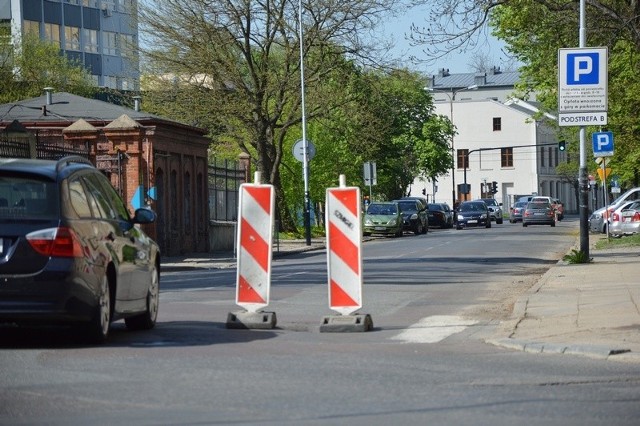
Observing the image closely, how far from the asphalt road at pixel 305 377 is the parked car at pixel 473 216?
59.5 metres

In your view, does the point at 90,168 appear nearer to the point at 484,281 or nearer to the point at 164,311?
the point at 164,311

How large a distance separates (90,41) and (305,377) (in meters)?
89.2

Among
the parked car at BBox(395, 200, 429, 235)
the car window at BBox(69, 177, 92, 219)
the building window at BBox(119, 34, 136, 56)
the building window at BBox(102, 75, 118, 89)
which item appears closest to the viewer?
the car window at BBox(69, 177, 92, 219)

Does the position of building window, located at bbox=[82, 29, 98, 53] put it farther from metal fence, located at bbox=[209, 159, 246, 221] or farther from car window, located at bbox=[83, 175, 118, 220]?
car window, located at bbox=[83, 175, 118, 220]

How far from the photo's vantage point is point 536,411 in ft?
27.2

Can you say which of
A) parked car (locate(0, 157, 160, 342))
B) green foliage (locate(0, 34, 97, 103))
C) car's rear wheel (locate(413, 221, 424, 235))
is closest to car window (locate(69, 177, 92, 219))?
parked car (locate(0, 157, 160, 342))

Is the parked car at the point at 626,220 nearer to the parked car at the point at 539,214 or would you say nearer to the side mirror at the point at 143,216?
the parked car at the point at 539,214

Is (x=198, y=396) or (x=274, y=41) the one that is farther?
(x=274, y=41)

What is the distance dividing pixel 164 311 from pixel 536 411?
9.20m

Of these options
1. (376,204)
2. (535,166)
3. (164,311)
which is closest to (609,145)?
(164,311)

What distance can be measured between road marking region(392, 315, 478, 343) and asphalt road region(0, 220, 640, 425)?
0.4 inches

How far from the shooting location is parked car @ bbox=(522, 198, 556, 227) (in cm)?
7556

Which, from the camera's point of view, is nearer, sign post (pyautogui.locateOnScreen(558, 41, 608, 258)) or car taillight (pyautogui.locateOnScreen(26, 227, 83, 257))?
car taillight (pyautogui.locateOnScreen(26, 227, 83, 257))

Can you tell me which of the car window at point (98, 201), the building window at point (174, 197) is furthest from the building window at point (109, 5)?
the car window at point (98, 201)
